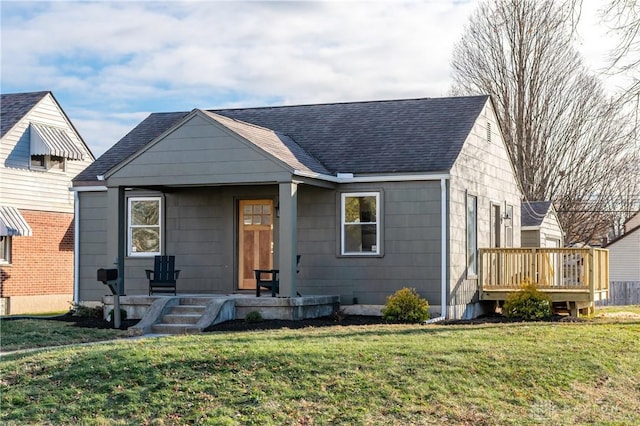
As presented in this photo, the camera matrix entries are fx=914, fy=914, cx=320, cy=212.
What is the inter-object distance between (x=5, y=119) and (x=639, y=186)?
2799cm

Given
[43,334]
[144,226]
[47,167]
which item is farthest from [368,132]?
[47,167]

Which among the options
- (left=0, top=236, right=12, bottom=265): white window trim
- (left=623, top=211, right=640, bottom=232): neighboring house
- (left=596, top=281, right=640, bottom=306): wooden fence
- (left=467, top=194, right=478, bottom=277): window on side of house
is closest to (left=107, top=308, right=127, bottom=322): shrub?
(left=467, top=194, right=478, bottom=277): window on side of house

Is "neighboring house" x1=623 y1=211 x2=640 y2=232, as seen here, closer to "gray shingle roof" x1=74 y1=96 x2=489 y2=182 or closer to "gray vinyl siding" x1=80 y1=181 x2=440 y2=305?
"gray shingle roof" x1=74 y1=96 x2=489 y2=182

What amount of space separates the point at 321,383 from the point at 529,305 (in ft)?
30.7

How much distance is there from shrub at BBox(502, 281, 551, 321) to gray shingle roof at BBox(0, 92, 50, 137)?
17909 millimetres

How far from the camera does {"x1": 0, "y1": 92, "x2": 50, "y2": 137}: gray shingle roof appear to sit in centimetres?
3002

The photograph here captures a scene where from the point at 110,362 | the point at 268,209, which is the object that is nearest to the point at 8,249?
the point at 268,209

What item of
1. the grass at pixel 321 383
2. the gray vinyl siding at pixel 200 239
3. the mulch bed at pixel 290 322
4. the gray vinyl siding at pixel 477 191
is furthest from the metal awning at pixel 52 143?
the grass at pixel 321 383

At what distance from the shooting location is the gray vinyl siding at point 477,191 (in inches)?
783

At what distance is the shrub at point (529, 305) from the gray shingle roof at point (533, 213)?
10754 mm

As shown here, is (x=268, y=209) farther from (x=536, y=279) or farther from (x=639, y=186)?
(x=639, y=186)

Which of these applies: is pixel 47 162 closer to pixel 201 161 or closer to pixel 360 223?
pixel 201 161

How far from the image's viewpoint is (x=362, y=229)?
2005cm

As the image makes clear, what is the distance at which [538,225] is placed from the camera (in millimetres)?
30031
